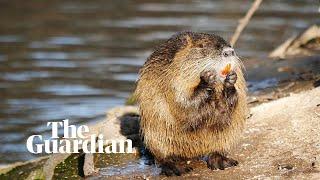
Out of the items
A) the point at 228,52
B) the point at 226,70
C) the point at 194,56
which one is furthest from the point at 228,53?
the point at 194,56

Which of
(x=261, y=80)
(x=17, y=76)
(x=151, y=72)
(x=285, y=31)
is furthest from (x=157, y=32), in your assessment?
(x=151, y=72)

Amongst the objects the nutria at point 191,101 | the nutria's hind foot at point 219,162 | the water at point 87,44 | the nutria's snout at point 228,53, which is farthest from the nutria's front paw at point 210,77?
the water at point 87,44

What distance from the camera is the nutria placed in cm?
569

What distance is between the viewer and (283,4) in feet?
56.6

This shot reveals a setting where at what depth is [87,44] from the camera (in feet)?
46.0

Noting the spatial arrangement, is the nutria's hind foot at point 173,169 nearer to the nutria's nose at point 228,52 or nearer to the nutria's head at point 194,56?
the nutria's head at point 194,56

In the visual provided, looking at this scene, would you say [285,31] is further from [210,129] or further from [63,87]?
[210,129]

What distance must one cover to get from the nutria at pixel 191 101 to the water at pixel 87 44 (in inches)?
125

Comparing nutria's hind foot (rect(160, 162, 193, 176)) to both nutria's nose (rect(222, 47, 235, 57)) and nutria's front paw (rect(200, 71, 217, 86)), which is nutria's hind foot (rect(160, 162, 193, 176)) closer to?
nutria's front paw (rect(200, 71, 217, 86))

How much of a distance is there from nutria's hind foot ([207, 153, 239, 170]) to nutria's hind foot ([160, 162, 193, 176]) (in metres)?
0.15

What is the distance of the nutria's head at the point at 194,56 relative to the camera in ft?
18.4

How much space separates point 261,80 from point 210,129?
3.68 meters

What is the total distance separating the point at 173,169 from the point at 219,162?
331mm

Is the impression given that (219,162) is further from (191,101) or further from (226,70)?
(226,70)
